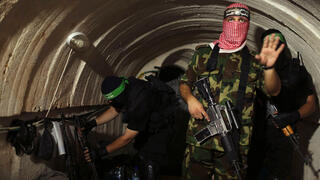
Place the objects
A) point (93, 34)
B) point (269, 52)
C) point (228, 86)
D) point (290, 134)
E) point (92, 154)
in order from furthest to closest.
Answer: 1. point (93, 34)
2. point (92, 154)
3. point (290, 134)
4. point (228, 86)
5. point (269, 52)

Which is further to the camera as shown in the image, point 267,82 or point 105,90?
point 105,90

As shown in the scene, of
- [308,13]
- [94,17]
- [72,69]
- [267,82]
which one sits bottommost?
[267,82]

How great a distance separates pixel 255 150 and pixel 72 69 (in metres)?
2.96

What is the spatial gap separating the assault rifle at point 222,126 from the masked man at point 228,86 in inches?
2.1

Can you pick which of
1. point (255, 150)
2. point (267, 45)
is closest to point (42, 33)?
point (267, 45)

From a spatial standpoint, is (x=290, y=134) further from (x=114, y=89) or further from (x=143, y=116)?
(x=114, y=89)

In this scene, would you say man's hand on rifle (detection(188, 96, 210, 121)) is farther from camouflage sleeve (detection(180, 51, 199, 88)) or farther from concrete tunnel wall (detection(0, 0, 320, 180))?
concrete tunnel wall (detection(0, 0, 320, 180))

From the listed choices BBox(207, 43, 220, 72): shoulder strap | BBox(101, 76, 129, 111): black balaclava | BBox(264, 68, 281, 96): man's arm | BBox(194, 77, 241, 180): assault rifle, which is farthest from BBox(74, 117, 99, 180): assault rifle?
BBox(264, 68, 281, 96): man's arm

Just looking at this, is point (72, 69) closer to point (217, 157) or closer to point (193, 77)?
point (193, 77)

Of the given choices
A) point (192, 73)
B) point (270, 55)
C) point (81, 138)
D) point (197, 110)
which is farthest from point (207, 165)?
point (81, 138)

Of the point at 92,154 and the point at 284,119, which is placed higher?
the point at 284,119

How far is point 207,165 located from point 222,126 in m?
0.47

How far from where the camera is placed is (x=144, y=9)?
144 inches

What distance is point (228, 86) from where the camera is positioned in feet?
8.73
